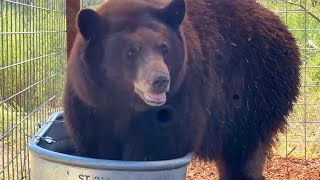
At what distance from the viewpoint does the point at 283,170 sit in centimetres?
610

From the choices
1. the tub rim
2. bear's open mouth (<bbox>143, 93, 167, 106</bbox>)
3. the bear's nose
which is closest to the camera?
the tub rim

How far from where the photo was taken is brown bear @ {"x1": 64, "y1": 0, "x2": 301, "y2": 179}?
3.36 metres

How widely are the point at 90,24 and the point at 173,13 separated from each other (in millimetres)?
482

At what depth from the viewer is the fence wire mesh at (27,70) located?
427 centimetres

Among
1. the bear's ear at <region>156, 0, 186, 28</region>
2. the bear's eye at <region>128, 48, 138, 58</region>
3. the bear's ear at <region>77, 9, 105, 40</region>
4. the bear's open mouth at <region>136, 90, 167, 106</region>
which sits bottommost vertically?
the bear's open mouth at <region>136, 90, 167, 106</region>

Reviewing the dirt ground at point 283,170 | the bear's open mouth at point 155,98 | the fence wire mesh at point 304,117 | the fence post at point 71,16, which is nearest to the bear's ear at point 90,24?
the bear's open mouth at point 155,98

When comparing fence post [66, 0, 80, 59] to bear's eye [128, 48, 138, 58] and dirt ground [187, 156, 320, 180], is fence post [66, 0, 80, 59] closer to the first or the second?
dirt ground [187, 156, 320, 180]

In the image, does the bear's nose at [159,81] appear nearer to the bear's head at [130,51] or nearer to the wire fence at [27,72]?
the bear's head at [130,51]

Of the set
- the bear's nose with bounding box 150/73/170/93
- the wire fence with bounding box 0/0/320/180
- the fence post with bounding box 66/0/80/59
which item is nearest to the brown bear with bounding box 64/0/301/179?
the bear's nose with bounding box 150/73/170/93

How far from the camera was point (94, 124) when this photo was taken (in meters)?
3.65

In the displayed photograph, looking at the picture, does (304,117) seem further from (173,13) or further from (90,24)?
(90,24)

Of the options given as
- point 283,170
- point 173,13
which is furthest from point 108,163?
point 283,170

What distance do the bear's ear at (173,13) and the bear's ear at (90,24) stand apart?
1.14 feet

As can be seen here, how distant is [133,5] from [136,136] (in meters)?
0.76
